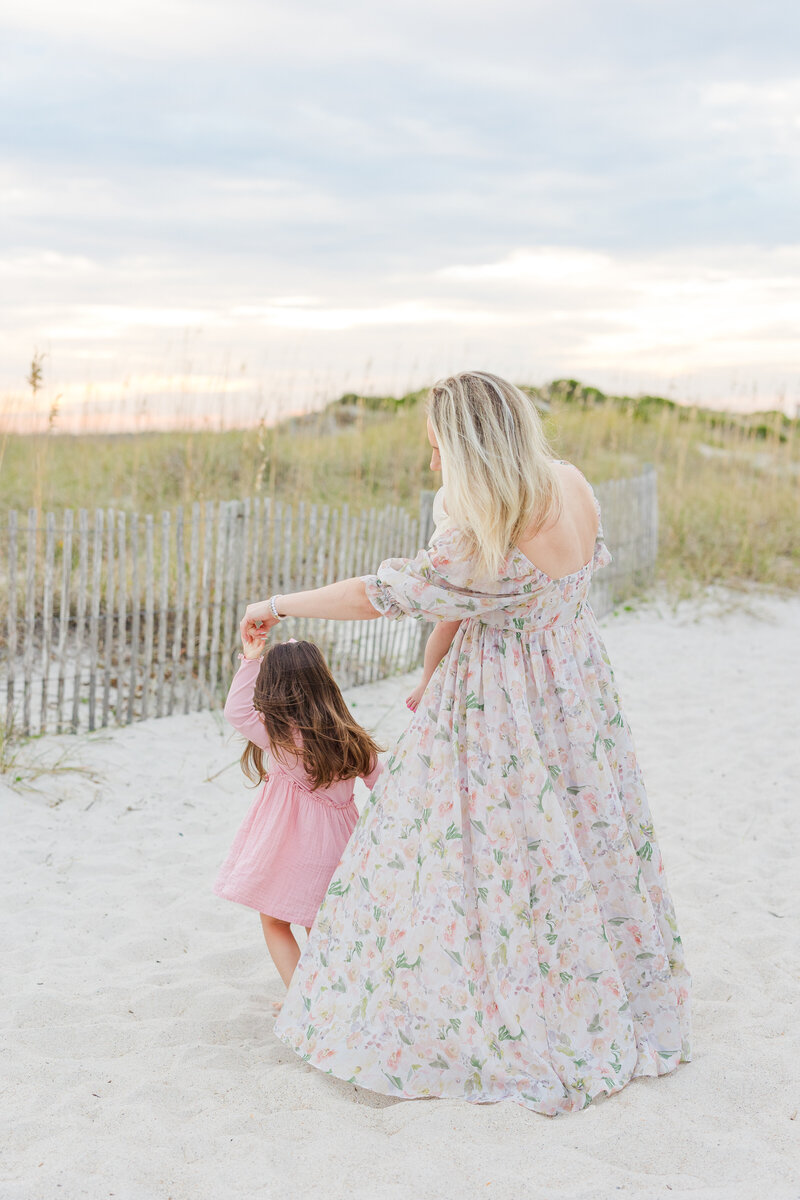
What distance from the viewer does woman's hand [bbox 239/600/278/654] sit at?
7.47 ft

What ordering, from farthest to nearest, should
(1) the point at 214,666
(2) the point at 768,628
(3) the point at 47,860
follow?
(2) the point at 768,628
(1) the point at 214,666
(3) the point at 47,860

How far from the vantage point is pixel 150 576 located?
5207 millimetres

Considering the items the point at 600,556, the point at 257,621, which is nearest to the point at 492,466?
the point at 600,556

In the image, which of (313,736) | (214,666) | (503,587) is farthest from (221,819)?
(503,587)

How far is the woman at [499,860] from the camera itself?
2.10m

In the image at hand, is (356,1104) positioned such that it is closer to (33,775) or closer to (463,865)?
(463,865)

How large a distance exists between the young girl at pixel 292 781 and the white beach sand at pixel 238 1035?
368 mm

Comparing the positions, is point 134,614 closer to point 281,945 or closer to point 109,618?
point 109,618

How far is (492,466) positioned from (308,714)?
0.88 meters

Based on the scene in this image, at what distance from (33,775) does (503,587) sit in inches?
118

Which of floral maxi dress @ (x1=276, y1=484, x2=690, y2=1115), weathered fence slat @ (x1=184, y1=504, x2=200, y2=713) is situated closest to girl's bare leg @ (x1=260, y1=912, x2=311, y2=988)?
floral maxi dress @ (x1=276, y1=484, x2=690, y2=1115)

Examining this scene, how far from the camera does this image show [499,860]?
7.18 feet

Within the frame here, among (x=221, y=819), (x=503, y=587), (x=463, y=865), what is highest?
(x=503, y=587)

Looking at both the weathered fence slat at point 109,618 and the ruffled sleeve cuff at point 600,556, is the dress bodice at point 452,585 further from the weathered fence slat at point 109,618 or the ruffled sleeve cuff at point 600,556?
the weathered fence slat at point 109,618
